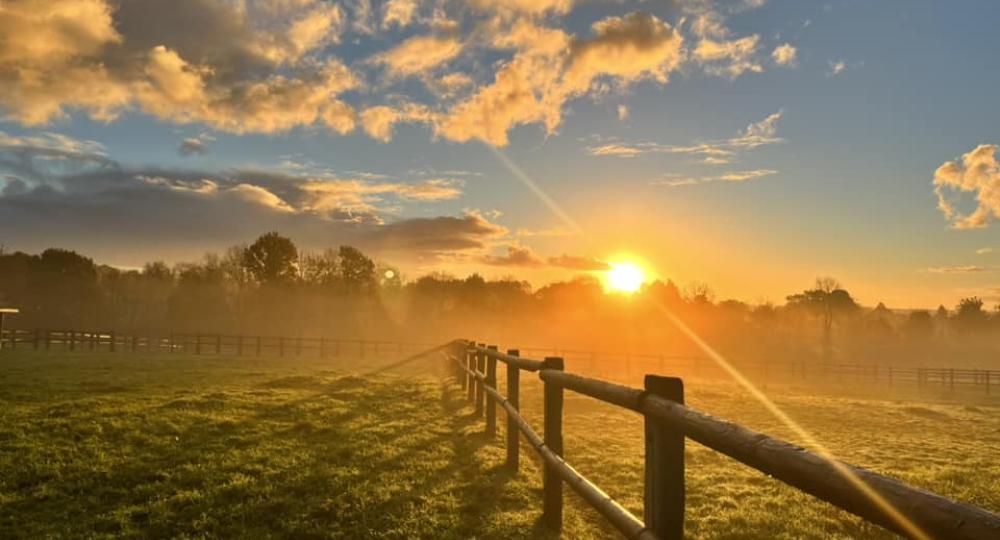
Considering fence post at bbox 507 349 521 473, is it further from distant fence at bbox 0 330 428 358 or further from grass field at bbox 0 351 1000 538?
distant fence at bbox 0 330 428 358

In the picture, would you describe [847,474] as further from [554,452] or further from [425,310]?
[425,310]

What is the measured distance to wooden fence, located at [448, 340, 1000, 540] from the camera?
1.57 m

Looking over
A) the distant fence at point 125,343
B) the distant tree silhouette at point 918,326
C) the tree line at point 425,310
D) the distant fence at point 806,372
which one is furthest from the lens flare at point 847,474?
the distant tree silhouette at point 918,326

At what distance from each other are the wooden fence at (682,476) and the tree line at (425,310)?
220 feet

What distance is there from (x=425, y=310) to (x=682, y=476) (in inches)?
3216

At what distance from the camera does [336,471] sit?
7484mm

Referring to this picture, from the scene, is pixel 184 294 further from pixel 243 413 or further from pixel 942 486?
pixel 942 486

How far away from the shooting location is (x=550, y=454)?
18.4ft

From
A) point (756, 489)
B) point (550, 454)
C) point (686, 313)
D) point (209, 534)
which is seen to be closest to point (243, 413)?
point (209, 534)

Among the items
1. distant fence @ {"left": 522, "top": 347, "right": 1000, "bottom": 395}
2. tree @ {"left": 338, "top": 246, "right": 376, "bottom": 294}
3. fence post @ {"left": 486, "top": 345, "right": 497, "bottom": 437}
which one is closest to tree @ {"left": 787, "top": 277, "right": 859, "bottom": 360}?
distant fence @ {"left": 522, "top": 347, "right": 1000, "bottom": 395}

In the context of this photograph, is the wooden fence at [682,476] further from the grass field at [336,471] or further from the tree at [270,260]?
the tree at [270,260]

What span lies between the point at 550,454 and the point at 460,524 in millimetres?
1122

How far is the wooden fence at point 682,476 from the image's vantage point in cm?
157

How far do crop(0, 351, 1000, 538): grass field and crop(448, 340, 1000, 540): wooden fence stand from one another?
1285mm
